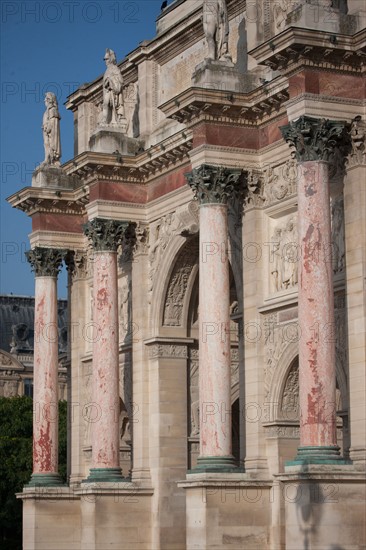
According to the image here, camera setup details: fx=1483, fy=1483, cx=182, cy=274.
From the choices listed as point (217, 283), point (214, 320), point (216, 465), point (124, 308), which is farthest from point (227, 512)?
point (124, 308)

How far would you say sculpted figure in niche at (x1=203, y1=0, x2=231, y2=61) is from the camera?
35250mm

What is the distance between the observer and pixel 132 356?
41.9 metres

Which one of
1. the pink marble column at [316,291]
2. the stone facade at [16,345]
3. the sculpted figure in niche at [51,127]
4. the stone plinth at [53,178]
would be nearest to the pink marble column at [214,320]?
the pink marble column at [316,291]

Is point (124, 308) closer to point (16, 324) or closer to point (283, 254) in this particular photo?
point (283, 254)

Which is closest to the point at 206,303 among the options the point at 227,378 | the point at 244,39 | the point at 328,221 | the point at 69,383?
the point at 227,378

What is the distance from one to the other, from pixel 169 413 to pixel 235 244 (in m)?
6.08

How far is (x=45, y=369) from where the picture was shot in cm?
4416

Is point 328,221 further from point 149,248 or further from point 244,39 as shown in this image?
point 149,248

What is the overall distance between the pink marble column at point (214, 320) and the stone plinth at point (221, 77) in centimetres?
194

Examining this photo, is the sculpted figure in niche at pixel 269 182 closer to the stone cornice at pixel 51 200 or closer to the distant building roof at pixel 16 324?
the stone cornice at pixel 51 200

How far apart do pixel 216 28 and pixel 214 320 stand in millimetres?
7060

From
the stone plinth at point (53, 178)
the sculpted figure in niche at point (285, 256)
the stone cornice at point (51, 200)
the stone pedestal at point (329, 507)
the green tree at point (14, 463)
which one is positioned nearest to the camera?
the stone pedestal at point (329, 507)

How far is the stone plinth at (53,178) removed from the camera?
146ft

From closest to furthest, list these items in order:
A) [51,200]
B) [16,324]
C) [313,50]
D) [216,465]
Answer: [313,50]
[216,465]
[51,200]
[16,324]
